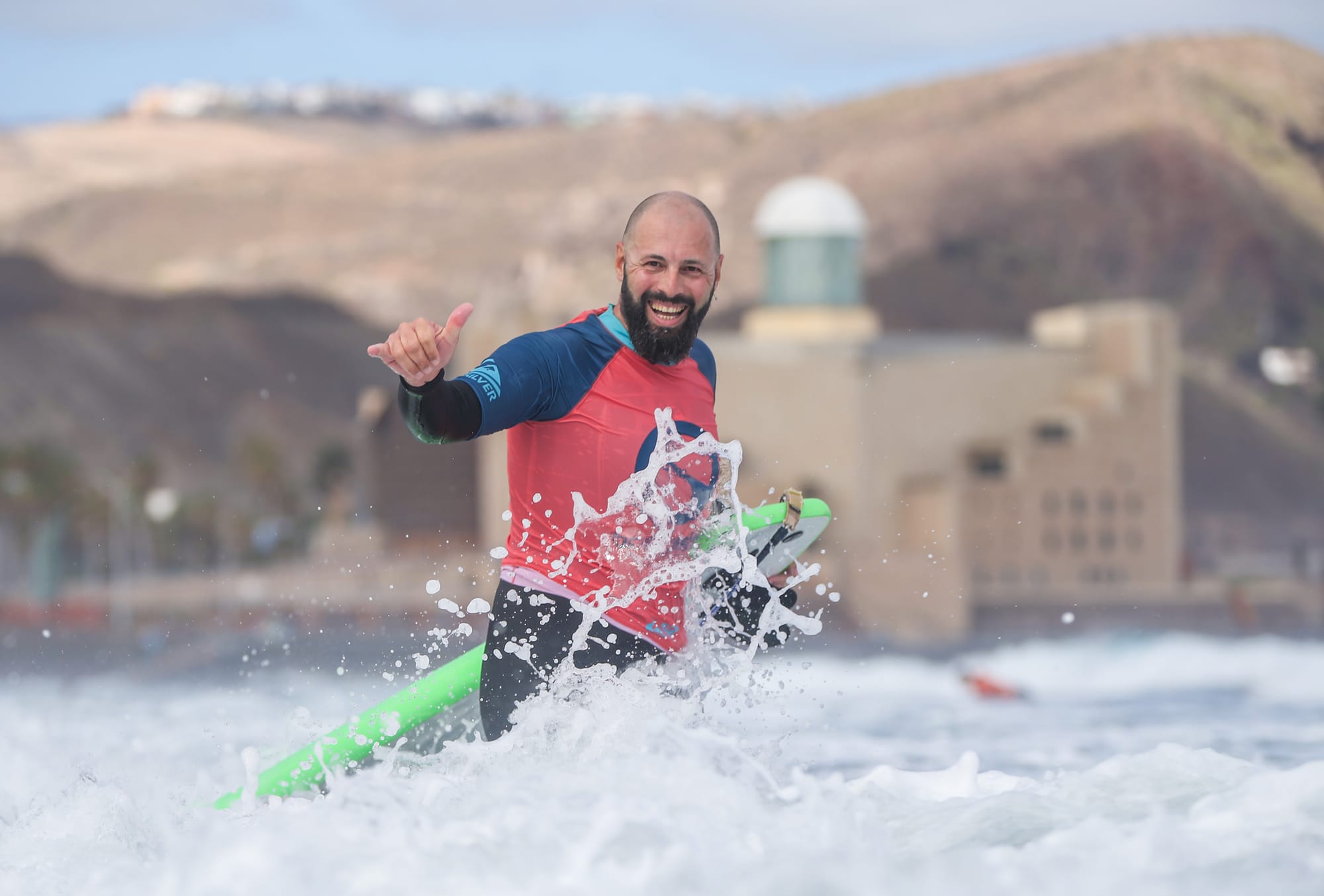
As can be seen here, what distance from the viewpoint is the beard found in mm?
4102

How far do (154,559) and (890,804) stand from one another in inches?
2516

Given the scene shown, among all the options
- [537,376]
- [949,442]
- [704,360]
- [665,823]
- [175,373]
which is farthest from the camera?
[175,373]

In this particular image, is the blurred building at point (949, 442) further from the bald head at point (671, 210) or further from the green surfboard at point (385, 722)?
the bald head at point (671, 210)

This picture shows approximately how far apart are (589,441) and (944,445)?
114 feet

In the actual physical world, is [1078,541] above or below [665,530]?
below

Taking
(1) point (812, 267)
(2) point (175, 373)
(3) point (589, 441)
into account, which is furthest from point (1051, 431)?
(2) point (175, 373)

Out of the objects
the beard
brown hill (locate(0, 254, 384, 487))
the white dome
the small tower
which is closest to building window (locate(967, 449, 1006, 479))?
the small tower

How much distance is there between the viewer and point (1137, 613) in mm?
38406

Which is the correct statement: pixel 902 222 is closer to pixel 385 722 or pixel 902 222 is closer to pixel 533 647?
pixel 385 722

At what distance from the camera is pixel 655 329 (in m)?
4.11

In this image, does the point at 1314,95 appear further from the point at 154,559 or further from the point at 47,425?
the point at 47,425

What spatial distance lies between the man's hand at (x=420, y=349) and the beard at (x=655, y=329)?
547 mm

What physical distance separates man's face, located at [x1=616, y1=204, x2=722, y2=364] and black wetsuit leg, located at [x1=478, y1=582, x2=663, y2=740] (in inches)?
24.5

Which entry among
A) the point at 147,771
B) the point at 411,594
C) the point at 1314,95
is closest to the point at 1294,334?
the point at 1314,95
